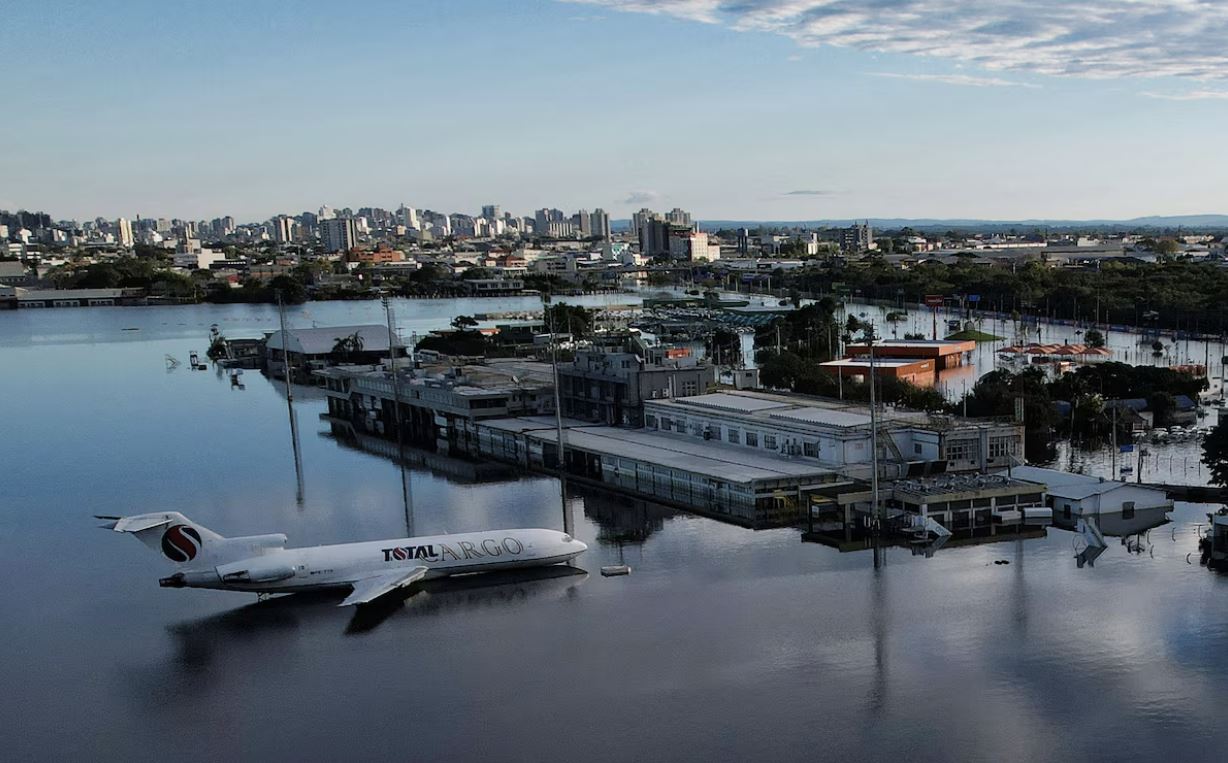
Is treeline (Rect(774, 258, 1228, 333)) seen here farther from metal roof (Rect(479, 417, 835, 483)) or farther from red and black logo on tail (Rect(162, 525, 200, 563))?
red and black logo on tail (Rect(162, 525, 200, 563))

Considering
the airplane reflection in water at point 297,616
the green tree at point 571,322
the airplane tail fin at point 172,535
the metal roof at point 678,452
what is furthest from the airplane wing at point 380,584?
the green tree at point 571,322

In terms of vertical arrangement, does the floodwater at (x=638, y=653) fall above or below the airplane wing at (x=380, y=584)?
below

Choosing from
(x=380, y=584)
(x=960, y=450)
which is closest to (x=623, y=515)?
(x=380, y=584)

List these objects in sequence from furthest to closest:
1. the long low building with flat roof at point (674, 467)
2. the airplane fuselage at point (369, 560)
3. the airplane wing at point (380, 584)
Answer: the long low building with flat roof at point (674, 467)
the airplane fuselage at point (369, 560)
the airplane wing at point (380, 584)

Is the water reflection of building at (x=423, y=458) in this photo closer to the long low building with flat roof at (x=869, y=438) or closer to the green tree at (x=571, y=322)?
the long low building with flat roof at (x=869, y=438)

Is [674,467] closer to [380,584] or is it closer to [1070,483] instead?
[1070,483]

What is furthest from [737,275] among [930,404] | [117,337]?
[930,404]
